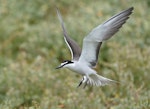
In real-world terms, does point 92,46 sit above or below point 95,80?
above

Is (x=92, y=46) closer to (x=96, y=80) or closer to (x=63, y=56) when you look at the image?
(x=96, y=80)

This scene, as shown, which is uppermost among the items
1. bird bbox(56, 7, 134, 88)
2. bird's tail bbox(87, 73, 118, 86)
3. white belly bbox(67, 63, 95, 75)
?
bird bbox(56, 7, 134, 88)

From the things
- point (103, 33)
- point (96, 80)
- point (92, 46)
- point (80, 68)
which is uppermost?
point (103, 33)

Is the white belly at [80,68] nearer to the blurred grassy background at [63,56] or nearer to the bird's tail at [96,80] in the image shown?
the bird's tail at [96,80]

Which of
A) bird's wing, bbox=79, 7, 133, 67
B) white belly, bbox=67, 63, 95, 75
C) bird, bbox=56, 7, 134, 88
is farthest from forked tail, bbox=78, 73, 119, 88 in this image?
bird's wing, bbox=79, 7, 133, 67

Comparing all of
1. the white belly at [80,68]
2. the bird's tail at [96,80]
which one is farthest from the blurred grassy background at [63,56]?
the white belly at [80,68]

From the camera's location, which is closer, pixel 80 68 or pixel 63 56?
pixel 80 68

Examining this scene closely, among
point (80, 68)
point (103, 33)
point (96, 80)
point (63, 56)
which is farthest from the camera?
point (63, 56)

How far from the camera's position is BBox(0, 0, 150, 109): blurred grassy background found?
7160 mm

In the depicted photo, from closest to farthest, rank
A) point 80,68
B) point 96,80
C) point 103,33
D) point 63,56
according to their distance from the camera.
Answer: point 103,33
point 80,68
point 96,80
point 63,56

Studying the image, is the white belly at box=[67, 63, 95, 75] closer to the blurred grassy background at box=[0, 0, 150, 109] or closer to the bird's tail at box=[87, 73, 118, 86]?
the bird's tail at box=[87, 73, 118, 86]

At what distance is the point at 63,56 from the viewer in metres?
9.42

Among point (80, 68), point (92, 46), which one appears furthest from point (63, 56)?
point (92, 46)

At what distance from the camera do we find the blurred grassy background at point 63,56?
716 cm
